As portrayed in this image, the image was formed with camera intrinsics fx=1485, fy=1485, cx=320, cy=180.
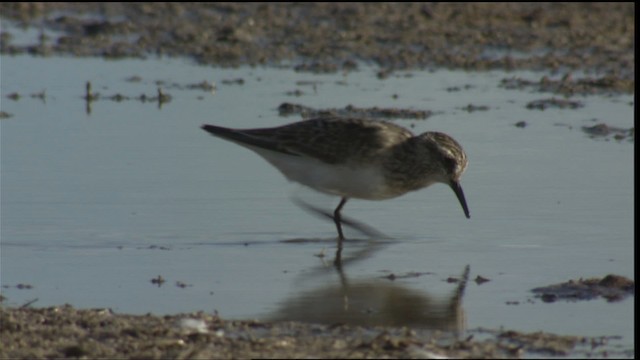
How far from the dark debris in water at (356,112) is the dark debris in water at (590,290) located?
4858 millimetres

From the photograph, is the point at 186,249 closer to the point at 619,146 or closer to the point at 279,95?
the point at 619,146

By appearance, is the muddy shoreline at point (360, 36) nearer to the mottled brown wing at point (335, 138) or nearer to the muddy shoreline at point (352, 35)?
the muddy shoreline at point (352, 35)

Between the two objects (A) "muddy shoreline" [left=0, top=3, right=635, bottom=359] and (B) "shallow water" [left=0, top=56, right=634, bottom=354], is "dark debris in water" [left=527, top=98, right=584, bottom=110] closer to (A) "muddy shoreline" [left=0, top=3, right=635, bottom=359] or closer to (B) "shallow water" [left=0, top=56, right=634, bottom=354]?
(B) "shallow water" [left=0, top=56, right=634, bottom=354]

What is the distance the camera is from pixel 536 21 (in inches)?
642

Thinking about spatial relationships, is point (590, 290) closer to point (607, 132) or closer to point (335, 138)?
point (335, 138)

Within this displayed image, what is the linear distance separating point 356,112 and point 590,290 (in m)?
5.10

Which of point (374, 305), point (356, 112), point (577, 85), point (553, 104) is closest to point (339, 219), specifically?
point (374, 305)

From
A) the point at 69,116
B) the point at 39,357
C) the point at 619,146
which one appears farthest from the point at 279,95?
the point at 39,357

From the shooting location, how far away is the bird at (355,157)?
825cm

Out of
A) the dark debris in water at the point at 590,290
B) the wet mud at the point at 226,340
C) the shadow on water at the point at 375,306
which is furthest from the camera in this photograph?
the dark debris in water at the point at 590,290

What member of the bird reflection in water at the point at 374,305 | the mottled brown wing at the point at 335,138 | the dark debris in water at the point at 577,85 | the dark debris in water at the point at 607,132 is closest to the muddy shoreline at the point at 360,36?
the dark debris in water at the point at 577,85

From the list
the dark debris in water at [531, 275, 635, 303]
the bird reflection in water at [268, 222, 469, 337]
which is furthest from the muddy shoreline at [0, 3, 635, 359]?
the dark debris in water at [531, 275, 635, 303]

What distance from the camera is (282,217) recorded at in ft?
27.8

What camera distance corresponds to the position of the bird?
8.25m
